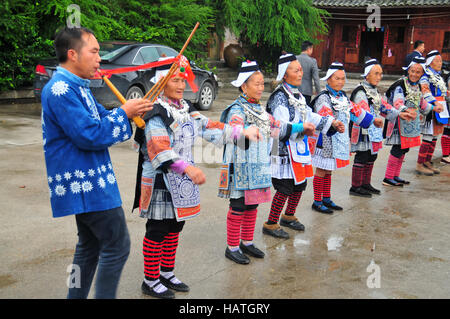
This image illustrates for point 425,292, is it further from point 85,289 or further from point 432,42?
point 432,42

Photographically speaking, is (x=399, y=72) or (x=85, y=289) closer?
(x=85, y=289)

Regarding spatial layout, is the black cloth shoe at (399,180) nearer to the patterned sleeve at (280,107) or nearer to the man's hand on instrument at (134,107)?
the patterned sleeve at (280,107)

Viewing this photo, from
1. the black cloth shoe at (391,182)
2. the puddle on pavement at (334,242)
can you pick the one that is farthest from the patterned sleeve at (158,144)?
the black cloth shoe at (391,182)

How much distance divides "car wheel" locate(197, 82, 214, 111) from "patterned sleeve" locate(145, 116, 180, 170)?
8585mm

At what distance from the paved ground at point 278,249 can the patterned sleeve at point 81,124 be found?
136cm

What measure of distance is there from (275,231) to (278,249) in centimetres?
33

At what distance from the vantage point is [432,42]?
21.7 metres

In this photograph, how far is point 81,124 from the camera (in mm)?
2473

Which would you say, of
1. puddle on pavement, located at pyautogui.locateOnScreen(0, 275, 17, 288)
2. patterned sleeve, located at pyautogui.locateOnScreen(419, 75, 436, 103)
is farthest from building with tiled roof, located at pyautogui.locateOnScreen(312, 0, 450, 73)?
puddle on pavement, located at pyautogui.locateOnScreen(0, 275, 17, 288)

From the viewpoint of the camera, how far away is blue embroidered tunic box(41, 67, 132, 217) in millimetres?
2494

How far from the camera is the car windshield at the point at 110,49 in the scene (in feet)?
33.4
